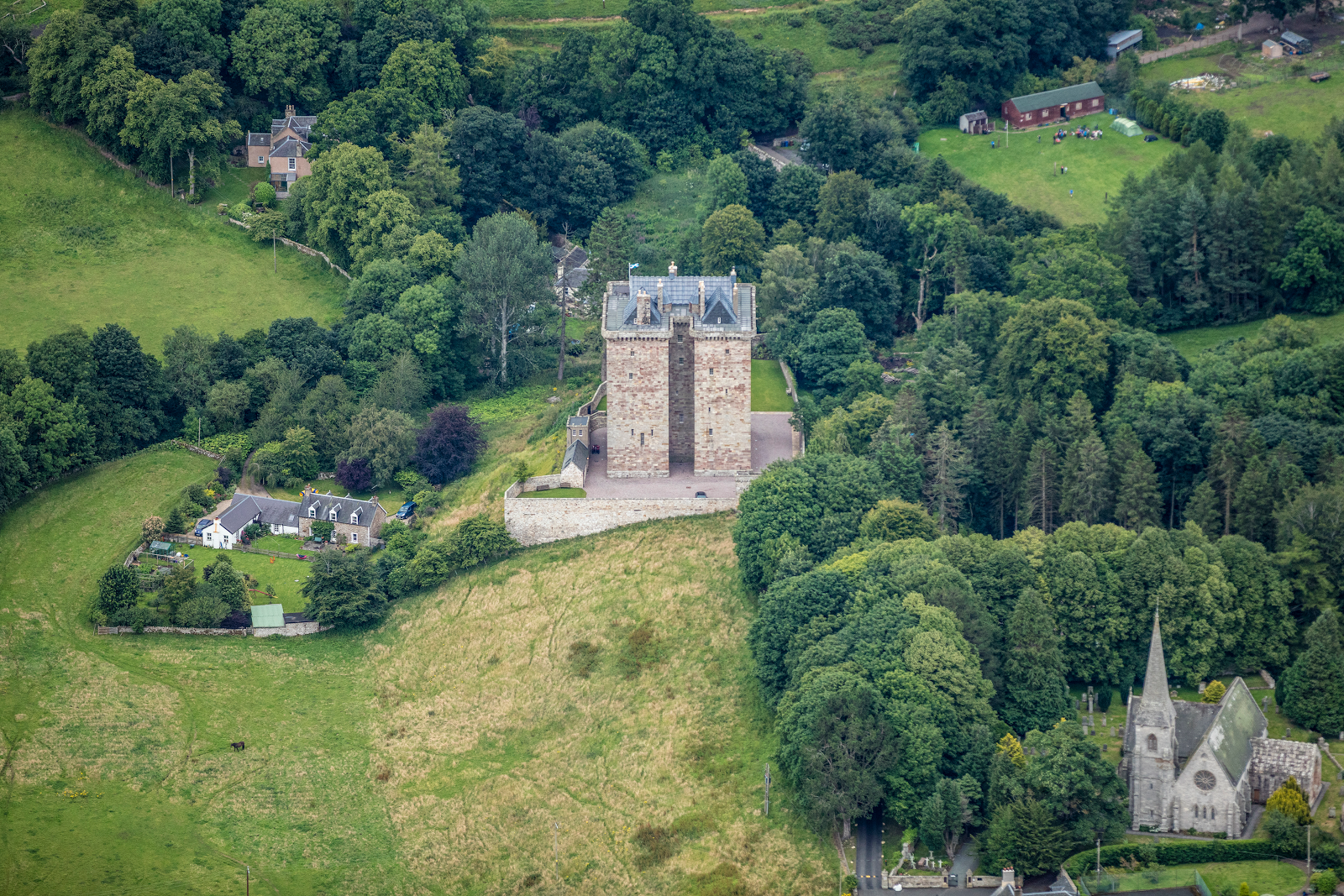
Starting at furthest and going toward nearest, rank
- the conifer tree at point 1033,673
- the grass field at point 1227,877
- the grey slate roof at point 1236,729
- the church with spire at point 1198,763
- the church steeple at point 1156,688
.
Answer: the conifer tree at point 1033,673
the grey slate roof at point 1236,729
the church with spire at point 1198,763
the church steeple at point 1156,688
the grass field at point 1227,877

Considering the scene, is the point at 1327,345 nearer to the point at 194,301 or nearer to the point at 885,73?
the point at 885,73

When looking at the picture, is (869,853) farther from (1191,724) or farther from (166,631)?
(166,631)

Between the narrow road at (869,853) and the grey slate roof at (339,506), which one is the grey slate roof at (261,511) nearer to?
the grey slate roof at (339,506)

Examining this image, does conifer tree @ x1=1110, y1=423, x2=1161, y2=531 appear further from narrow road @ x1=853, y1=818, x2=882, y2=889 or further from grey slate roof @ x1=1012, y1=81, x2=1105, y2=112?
grey slate roof @ x1=1012, y1=81, x2=1105, y2=112

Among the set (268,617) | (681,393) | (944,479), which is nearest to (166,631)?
(268,617)

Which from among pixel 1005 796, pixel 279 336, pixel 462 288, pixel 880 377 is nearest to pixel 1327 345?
pixel 880 377

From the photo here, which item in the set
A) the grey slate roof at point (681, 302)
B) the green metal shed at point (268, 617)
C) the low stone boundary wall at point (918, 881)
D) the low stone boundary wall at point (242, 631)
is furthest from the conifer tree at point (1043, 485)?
the green metal shed at point (268, 617)
